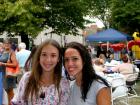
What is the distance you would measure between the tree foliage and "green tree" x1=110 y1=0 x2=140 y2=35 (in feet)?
15.6

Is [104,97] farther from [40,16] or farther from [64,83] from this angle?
[40,16]

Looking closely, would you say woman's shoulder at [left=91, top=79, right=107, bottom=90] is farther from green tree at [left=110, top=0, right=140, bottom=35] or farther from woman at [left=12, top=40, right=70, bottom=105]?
green tree at [left=110, top=0, right=140, bottom=35]

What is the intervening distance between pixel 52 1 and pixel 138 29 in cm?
1041

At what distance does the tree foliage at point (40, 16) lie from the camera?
88.9 ft

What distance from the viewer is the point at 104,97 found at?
9.34 ft

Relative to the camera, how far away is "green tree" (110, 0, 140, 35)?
35469 millimetres

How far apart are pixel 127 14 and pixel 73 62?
3362 cm

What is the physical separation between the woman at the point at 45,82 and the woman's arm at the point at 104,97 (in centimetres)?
27

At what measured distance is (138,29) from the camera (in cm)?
3772

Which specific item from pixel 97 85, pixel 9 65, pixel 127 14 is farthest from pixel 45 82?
pixel 127 14

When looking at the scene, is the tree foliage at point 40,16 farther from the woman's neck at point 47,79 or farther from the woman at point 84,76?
the woman at point 84,76

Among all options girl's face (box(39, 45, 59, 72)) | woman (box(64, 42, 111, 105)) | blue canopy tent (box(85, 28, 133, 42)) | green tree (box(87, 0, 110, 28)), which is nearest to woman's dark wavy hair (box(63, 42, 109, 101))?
woman (box(64, 42, 111, 105))

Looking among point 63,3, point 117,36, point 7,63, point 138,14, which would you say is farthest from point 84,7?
point 7,63

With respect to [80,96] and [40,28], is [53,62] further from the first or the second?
[40,28]
